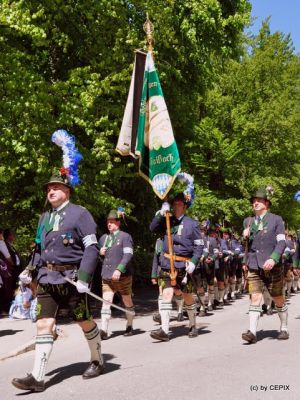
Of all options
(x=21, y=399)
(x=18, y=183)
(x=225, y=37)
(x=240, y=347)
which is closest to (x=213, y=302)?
(x=18, y=183)

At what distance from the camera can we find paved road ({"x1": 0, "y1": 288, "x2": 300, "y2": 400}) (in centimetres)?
533

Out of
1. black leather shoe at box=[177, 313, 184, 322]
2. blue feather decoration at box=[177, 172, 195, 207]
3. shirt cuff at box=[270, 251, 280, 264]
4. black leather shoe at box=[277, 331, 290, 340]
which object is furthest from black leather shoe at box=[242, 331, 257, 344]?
black leather shoe at box=[177, 313, 184, 322]

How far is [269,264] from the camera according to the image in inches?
311

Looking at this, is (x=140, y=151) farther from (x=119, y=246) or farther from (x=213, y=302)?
(x=213, y=302)

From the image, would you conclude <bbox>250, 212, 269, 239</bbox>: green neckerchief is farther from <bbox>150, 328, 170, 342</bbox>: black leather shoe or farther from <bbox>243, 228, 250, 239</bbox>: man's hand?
<bbox>150, 328, 170, 342</bbox>: black leather shoe

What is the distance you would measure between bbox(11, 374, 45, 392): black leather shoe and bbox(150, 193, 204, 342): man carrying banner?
2988mm

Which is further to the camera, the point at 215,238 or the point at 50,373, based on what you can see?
the point at 215,238

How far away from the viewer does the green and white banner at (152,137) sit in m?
9.53

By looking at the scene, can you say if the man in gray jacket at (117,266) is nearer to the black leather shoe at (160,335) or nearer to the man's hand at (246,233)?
the black leather shoe at (160,335)

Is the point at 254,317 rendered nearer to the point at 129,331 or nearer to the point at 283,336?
the point at 283,336

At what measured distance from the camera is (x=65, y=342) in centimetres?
903

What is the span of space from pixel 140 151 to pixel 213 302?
572 cm

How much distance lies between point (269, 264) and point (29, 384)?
381 centimetres

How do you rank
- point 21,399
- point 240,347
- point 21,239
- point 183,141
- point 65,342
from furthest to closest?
1. point 183,141
2. point 21,239
3. point 65,342
4. point 240,347
5. point 21,399
